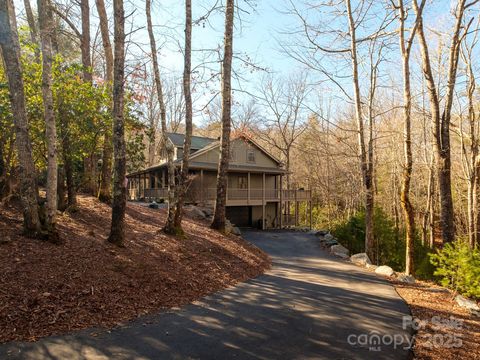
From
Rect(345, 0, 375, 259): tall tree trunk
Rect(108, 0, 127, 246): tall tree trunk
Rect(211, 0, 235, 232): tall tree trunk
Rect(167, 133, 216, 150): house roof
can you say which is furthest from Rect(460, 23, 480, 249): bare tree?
Rect(167, 133, 216, 150): house roof

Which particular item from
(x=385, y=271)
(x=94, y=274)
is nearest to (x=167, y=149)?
(x=94, y=274)

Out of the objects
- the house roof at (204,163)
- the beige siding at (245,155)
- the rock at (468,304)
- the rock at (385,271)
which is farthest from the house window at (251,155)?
the rock at (468,304)

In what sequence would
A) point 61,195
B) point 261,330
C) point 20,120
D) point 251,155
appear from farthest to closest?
point 251,155, point 61,195, point 20,120, point 261,330

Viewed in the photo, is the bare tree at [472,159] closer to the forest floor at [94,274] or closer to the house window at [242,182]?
the forest floor at [94,274]

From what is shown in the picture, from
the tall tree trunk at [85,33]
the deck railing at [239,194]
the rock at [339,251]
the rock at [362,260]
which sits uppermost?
the tall tree trunk at [85,33]

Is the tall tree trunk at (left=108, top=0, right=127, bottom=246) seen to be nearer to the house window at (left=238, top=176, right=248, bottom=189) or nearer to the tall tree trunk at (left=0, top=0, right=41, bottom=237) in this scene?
the tall tree trunk at (left=0, top=0, right=41, bottom=237)

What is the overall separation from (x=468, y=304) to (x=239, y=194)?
16.6 metres

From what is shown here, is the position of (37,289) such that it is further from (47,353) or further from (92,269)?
(47,353)

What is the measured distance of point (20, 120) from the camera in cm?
575

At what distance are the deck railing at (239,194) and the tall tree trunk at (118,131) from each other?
10919mm

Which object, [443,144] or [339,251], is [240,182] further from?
[443,144]

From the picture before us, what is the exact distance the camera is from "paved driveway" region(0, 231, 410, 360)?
144 inches

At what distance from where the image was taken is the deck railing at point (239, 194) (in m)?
19.2

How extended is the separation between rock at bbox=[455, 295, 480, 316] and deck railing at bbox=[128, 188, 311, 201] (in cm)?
1298
